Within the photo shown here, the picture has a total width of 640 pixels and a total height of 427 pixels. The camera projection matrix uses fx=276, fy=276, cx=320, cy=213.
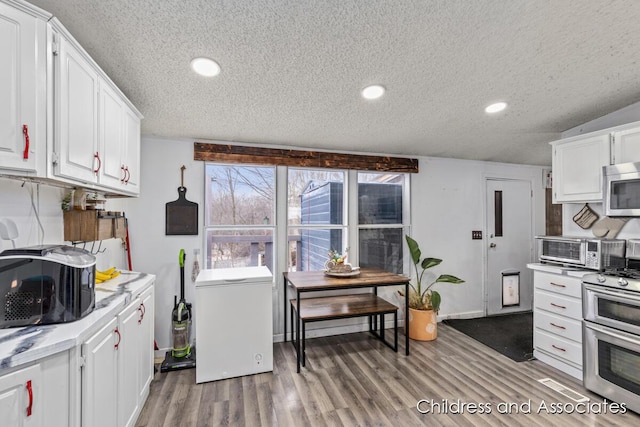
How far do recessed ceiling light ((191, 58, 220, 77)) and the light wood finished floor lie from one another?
2.47 meters

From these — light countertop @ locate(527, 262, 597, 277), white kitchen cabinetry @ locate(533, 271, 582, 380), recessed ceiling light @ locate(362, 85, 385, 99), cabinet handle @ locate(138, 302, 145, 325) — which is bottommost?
white kitchen cabinetry @ locate(533, 271, 582, 380)

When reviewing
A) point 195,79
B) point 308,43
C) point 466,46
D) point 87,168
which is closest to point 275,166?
point 195,79

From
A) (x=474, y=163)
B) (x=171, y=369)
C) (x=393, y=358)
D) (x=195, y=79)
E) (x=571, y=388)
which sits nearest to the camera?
(x=195, y=79)

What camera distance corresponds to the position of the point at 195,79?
2.05 metres

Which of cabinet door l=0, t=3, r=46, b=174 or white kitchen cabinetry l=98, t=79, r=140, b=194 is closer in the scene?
cabinet door l=0, t=3, r=46, b=174

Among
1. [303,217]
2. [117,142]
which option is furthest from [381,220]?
[117,142]

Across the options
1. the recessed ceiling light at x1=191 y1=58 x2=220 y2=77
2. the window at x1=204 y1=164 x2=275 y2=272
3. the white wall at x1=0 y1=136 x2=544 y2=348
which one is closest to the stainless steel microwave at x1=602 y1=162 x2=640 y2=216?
the white wall at x1=0 y1=136 x2=544 y2=348

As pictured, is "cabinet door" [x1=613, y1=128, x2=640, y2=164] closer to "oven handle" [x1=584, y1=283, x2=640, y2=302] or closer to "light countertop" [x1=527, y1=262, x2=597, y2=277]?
"light countertop" [x1=527, y1=262, x2=597, y2=277]

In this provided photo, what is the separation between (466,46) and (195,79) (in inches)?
75.4

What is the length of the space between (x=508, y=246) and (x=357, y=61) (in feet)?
12.3

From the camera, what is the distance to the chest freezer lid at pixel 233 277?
2.37m

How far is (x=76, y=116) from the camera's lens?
1396 millimetres

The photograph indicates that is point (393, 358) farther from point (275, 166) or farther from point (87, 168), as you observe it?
point (87, 168)

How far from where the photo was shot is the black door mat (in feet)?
9.74
